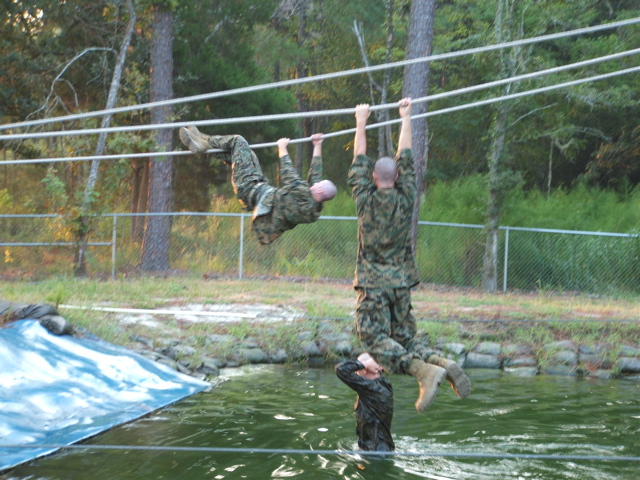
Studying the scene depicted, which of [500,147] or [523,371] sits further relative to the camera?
[500,147]

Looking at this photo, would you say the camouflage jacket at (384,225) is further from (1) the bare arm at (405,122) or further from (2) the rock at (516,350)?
(2) the rock at (516,350)

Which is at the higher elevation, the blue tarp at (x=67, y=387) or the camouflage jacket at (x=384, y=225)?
the camouflage jacket at (x=384, y=225)

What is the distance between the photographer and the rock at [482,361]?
31.3 ft

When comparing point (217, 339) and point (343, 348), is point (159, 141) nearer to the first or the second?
point (217, 339)

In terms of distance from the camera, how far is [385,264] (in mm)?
5066

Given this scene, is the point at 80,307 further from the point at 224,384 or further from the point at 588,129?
the point at 588,129

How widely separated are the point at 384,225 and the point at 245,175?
126cm

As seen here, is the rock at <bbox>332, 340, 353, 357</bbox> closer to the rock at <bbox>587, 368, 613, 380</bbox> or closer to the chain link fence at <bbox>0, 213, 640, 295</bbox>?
the rock at <bbox>587, 368, 613, 380</bbox>

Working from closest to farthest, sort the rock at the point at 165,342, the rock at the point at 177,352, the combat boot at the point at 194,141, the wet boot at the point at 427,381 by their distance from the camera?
the wet boot at the point at 427,381 → the combat boot at the point at 194,141 → the rock at the point at 177,352 → the rock at the point at 165,342

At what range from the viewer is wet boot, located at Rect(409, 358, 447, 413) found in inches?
187

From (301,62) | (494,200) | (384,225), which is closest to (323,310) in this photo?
(494,200)

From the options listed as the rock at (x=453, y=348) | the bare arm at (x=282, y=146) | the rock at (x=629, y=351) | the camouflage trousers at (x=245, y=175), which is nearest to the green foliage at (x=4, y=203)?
the rock at (x=453, y=348)

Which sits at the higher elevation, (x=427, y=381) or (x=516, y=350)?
(x=427, y=381)

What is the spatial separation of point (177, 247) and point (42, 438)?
32.7 feet
